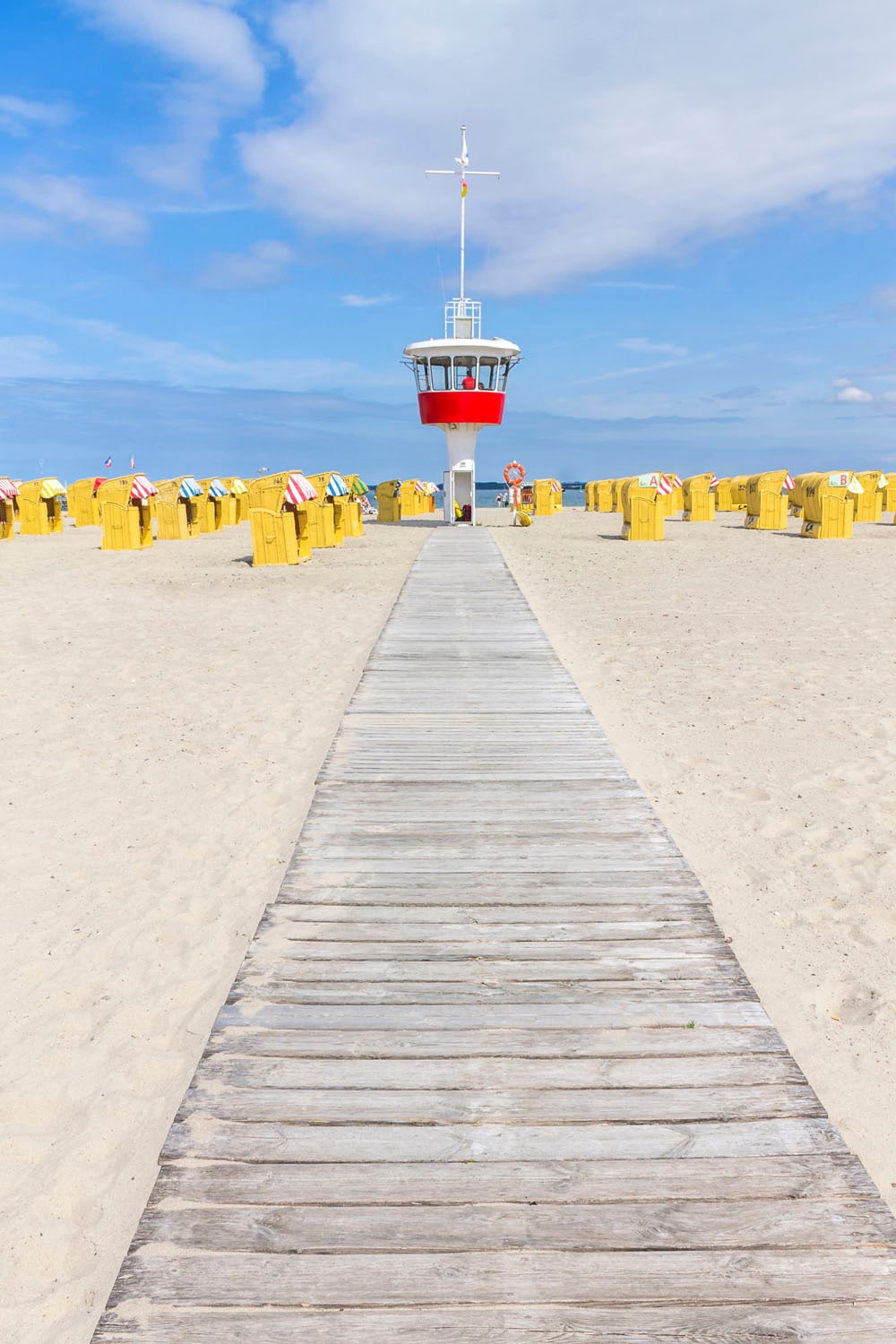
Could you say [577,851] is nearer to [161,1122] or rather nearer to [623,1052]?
[623,1052]

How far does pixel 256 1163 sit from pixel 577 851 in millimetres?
2279

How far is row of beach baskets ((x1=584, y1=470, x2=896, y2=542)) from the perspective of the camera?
24.6 metres

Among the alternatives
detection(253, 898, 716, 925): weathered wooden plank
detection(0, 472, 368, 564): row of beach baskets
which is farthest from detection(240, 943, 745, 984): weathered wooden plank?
detection(0, 472, 368, 564): row of beach baskets

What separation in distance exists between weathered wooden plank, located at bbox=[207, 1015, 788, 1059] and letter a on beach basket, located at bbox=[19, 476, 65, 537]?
29.3m

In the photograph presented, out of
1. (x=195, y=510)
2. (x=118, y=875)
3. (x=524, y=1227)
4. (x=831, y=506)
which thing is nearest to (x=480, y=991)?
(x=524, y=1227)

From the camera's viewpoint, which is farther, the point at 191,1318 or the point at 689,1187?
the point at 689,1187

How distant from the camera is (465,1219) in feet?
7.16

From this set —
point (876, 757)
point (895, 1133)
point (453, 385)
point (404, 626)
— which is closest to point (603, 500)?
point (453, 385)

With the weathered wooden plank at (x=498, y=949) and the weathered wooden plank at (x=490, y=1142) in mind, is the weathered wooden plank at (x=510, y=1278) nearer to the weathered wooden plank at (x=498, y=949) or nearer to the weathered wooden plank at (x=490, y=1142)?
the weathered wooden plank at (x=490, y=1142)

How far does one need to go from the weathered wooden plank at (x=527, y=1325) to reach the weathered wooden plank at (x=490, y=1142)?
0.42 m

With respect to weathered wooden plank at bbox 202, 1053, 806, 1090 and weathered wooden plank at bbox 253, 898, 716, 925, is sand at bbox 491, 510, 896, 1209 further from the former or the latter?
weathered wooden plank at bbox 202, 1053, 806, 1090

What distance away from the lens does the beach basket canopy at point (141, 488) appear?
2252cm

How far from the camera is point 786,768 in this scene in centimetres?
620

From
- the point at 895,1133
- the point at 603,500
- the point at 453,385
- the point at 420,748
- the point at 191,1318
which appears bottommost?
the point at 895,1133
